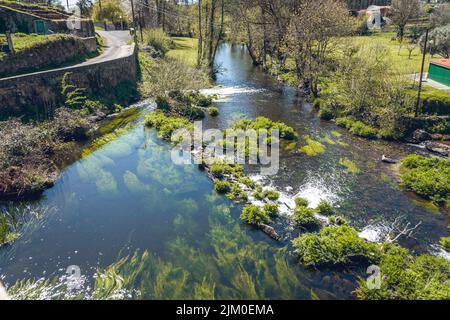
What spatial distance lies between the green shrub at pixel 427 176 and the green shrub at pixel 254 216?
10575 mm

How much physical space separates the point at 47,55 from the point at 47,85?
679 cm

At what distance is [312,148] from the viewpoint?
28.5 m

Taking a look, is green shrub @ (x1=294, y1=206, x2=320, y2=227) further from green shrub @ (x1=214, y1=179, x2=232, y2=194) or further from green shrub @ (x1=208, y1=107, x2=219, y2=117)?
green shrub @ (x1=208, y1=107, x2=219, y2=117)

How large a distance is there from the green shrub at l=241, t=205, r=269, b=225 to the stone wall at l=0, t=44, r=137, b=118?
22.9 metres

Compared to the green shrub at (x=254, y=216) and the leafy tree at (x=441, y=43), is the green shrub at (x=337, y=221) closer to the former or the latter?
the green shrub at (x=254, y=216)

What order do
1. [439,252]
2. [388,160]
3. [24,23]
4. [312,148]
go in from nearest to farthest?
[439,252]
[388,160]
[312,148]
[24,23]

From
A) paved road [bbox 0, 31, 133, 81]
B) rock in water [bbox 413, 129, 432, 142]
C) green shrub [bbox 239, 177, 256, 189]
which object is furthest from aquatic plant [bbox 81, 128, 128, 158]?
rock in water [bbox 413, 129, 432, 142]

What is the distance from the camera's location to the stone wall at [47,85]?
1166 inches

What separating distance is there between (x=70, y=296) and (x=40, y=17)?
143ft

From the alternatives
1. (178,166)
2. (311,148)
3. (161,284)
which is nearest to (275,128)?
(311,148)

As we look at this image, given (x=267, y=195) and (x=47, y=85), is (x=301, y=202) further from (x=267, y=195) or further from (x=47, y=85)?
(x=47, y=85)

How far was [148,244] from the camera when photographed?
17.5m

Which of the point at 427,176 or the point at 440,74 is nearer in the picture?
the point at 427,176

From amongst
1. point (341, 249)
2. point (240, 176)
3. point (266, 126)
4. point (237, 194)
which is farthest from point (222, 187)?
point (266, 126)
